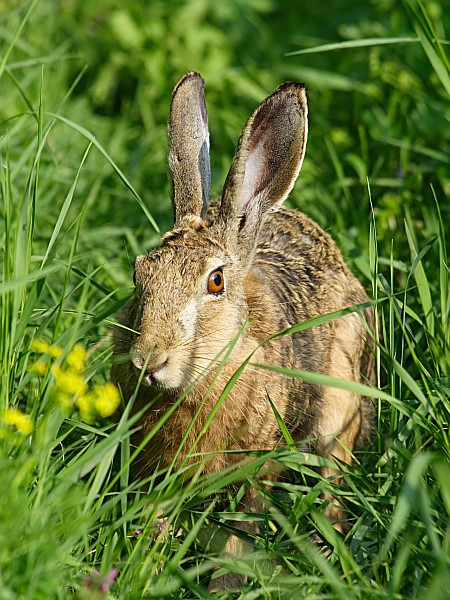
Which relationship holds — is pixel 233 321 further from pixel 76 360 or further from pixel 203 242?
pixel 76 360

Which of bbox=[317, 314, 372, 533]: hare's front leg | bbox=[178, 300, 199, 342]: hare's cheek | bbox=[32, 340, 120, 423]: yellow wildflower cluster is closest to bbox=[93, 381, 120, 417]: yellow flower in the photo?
bbox=[32, 340, 120, 423]: yellow wildflower cluster

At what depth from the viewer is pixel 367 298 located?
4.65m

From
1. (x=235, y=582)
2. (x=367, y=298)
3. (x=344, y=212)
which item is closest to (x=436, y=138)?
(x=344, y=212)

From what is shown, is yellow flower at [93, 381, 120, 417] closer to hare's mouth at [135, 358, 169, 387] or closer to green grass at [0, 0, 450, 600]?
green grass at [0, 0, 450, 600]

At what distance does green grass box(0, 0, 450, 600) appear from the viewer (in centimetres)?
291

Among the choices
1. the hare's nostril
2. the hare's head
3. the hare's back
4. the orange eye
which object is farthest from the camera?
the hare's back

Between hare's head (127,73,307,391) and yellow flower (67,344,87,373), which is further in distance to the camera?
hare's head (127,73,307,391)

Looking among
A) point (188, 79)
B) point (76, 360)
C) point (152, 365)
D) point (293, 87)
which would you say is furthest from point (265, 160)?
point (76, 360)

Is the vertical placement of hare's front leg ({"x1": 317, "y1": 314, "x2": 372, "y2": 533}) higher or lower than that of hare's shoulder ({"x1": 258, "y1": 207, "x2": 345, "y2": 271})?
lower

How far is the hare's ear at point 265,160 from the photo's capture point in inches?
148

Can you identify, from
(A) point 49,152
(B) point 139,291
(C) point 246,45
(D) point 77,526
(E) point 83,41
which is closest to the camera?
(D) point 77,526

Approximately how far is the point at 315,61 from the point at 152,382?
4.75m

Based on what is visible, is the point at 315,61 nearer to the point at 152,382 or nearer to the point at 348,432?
the point at 348,432

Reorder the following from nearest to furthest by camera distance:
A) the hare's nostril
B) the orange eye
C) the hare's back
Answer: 1. the hare's nostril
2. the orange eye
3. the hare's back
